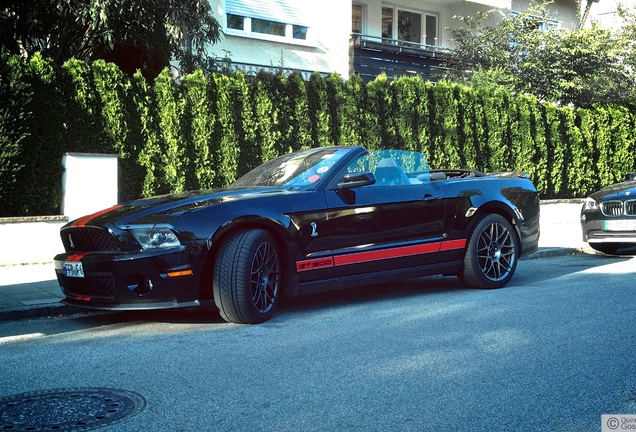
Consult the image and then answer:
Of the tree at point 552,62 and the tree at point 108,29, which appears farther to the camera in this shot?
the tree at point 552,62

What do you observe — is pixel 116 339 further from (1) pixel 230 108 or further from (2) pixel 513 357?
(1) pixel 230 108

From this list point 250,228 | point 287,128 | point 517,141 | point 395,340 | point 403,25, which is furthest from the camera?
point 403,25

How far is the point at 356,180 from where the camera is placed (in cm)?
737

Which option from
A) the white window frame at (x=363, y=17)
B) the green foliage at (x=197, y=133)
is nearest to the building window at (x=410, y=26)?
the white window frame at (x=363, y=17)

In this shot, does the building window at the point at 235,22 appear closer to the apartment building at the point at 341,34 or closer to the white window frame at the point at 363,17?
the apartment building at the point at 341,34

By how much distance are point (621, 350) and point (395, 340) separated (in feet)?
5.15

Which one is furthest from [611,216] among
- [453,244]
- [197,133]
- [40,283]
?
[40,283]

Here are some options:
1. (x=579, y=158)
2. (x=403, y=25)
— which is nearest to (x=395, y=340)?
(x=579, y=158)

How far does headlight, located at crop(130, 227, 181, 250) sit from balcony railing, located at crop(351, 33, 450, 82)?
50.8 ft

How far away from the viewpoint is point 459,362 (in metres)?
5.21

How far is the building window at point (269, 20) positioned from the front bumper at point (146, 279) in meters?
13.3

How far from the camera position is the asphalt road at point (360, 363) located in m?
4.14

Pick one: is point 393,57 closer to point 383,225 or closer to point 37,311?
point 383,225

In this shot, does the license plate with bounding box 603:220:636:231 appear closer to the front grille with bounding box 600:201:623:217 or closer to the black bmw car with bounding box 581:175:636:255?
the black bmw car with bounding box 581:175:636:255
